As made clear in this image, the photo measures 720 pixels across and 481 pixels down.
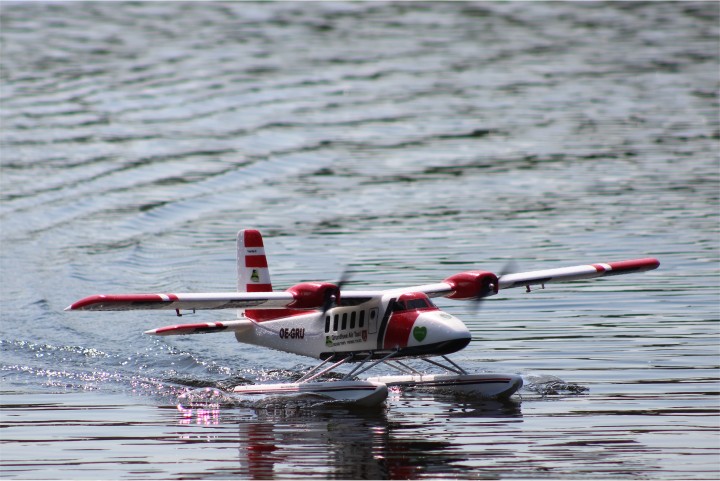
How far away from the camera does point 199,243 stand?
39.1 meters

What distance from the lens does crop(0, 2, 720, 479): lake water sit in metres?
18.7

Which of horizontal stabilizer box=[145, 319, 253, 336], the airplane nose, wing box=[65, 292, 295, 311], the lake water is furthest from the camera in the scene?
horizontal stabilizer box=[145, 319, 253, 336]

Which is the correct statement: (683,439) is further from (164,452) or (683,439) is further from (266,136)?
(266,136)

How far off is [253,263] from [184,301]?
503 cm

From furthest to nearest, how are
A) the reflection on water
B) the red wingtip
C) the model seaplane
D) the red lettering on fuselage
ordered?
the red wingtip
the red lettering on fuselage
the model seaplane
the reflection on water

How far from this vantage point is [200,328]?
24219 mm

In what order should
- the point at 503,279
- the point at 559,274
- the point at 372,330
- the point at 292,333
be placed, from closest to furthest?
the point at 372,330 < the point at 292,333 < the point at 503,279 < the point at 559,274

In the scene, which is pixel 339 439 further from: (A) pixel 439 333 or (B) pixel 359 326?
(B) pixel 359 326

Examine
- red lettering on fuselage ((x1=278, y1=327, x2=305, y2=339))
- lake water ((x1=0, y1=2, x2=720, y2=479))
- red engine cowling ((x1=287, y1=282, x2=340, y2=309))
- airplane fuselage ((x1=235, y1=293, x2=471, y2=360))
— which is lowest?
lake water ((x1=0, y1=2, x2=720, y2=479))

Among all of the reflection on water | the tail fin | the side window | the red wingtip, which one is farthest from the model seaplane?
the tail fin

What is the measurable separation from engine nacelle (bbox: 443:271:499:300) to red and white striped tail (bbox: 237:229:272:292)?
4748mm

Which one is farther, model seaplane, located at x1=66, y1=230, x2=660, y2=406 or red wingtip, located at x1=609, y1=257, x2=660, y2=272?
red wingtip, located at x1=609, y1=257, x2=660, y2=272

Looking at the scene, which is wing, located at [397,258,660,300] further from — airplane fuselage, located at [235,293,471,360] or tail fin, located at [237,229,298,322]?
tail fin, located at [237,229,298,322]

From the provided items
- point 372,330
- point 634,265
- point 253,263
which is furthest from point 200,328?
point 634,265
